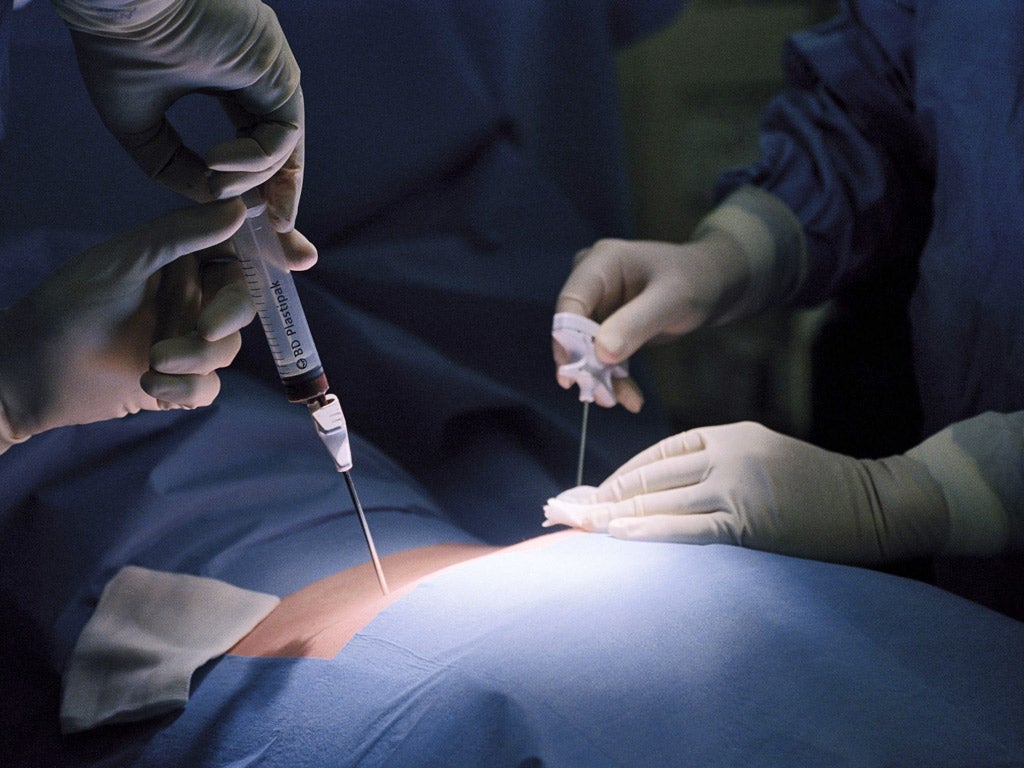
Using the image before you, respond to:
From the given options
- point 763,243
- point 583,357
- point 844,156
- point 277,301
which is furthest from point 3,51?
point 844,156

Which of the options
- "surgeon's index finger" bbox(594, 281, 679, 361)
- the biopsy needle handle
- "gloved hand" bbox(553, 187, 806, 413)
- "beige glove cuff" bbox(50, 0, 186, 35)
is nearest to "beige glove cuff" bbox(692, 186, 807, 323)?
"gloved hand" bbox(553, 187, 806, 413)

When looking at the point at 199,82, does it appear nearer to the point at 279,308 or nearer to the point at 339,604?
the point at 279,308

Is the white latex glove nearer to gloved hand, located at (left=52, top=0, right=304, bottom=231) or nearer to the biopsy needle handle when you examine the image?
the biopsy needle handle

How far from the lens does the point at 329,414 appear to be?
982mm

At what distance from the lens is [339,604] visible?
1.04m

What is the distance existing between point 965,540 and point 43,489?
3.99ft

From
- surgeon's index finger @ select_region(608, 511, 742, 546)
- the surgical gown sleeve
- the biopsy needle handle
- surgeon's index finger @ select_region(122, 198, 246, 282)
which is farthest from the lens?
the surgical gown sleeve

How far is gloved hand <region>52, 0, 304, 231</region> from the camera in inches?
28.9

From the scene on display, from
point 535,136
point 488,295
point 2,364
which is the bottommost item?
point 488,295

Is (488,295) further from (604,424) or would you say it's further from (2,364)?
(2,364)

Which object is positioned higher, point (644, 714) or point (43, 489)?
point (43, 489)

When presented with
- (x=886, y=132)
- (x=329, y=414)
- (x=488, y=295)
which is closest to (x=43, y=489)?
(x=329, y=414)

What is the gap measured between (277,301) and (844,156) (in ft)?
3.97

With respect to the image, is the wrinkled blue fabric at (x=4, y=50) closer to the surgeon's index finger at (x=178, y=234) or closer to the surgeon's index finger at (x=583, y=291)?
the surgeon's index finger at (x=178, y=234)
